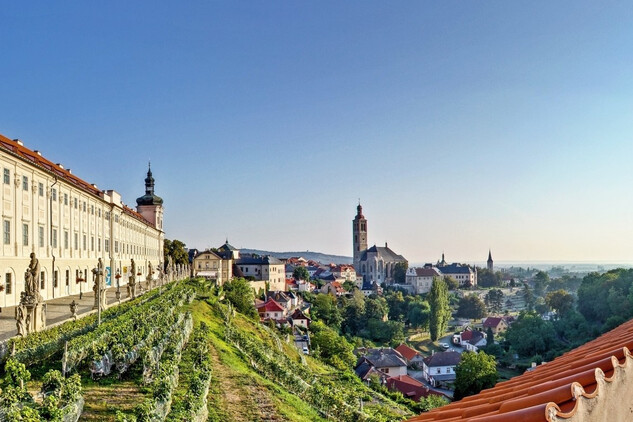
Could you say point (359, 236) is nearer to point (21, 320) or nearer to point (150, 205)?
point (150, 205)

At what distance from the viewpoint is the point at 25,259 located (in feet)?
91.3

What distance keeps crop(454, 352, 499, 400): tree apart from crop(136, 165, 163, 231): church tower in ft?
175

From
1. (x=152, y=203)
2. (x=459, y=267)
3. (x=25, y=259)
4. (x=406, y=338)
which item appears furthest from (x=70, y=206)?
(x=459, y=267)

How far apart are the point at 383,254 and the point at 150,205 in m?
107

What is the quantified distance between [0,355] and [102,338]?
278 cm

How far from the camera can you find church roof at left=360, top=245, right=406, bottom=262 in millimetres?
169375

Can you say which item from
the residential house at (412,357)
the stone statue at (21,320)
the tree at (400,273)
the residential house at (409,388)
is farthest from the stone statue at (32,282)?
the tree at (400,273)

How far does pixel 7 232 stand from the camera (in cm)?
2620

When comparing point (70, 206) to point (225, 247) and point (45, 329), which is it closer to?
point (45, 329)

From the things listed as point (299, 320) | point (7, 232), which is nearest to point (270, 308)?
point (299, 320)

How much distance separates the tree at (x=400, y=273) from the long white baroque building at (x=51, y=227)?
115336 mm

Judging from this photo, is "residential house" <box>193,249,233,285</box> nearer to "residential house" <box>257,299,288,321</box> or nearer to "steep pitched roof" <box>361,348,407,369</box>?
"residential house" <box>257,299,288,321</box>

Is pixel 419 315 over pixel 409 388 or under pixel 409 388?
over

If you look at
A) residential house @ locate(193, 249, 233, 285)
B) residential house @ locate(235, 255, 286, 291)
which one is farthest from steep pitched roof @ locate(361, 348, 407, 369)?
residential house @ locate(235, 255, 286, 291)
